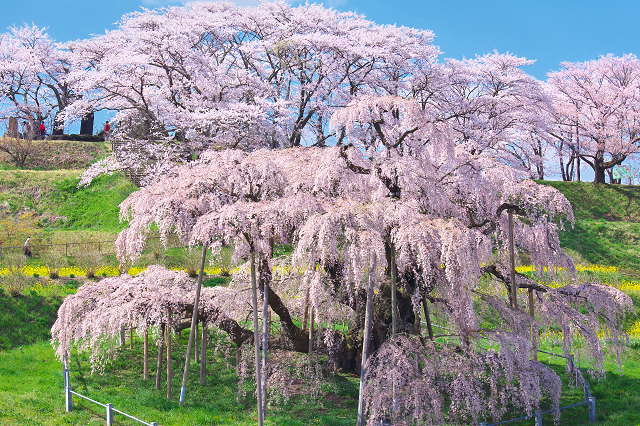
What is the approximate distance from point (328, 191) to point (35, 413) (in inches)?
291

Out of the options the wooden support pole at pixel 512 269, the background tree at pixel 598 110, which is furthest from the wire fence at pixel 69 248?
the background tree at pixel 598 110

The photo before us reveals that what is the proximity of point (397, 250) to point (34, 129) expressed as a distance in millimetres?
37538

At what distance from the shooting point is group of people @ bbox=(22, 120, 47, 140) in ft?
118

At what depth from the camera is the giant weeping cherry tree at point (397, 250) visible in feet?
29.2

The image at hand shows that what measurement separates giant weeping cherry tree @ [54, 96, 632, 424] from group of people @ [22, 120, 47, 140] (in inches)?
1158

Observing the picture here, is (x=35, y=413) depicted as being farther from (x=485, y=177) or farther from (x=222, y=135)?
(x=222, y=135)

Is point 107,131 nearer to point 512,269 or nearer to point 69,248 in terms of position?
point 69,248

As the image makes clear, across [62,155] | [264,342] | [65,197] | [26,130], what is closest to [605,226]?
[264,342]

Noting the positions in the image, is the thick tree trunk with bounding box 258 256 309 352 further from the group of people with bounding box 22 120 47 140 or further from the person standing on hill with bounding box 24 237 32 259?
the group of people with bounding box 22 120 47 140

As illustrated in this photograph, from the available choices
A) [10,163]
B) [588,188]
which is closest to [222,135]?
→ [10,163]

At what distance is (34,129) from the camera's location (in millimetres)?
38875

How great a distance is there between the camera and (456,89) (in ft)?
80.8

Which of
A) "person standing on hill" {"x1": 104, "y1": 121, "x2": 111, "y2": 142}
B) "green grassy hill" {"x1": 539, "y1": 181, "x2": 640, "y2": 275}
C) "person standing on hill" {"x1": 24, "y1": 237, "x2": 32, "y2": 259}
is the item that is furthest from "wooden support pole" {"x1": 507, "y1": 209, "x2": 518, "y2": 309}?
"person standing on hill" {"x1": 104, "y1": 121, "x2": 111, "y2": 142}

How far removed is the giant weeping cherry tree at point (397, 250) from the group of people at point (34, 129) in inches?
1158
